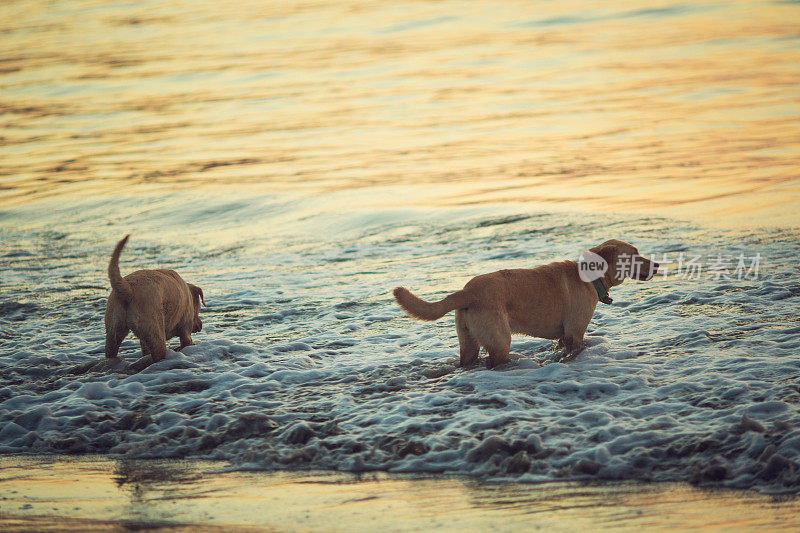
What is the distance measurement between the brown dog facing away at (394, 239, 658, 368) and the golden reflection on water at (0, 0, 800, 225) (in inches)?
219

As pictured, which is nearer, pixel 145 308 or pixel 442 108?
pixel 145 308

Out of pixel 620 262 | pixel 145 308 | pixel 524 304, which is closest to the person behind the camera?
pixel 524 304

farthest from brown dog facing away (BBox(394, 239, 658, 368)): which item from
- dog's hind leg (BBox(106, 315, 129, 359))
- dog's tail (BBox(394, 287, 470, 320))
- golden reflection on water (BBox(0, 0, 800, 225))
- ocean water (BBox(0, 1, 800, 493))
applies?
golden reflection on water (BBox(0, 0, 800, 225))

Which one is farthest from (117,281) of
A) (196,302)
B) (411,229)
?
(411,229)

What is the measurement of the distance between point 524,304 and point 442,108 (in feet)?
50.7

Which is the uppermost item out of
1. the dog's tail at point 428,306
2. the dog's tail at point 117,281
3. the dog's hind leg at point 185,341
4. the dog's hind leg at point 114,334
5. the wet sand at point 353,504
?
the dog's tail at point 117,281

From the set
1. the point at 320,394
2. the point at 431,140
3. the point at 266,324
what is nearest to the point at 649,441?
the point at 320,394

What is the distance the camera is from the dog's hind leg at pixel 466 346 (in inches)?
293

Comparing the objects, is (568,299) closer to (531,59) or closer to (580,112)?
(580,112)

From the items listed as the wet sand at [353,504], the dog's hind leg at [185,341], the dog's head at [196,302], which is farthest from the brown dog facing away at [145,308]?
the wet sand at [353,504]

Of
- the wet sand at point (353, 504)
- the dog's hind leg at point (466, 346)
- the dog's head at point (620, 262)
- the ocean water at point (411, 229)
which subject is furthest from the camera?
the dog's head at point (620, 262)

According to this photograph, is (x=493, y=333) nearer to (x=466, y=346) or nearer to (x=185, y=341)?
(x=466, y=346)

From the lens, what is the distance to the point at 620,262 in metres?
8.05

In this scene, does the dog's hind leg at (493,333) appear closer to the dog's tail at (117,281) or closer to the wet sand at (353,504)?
the wet sand at (353,504)
